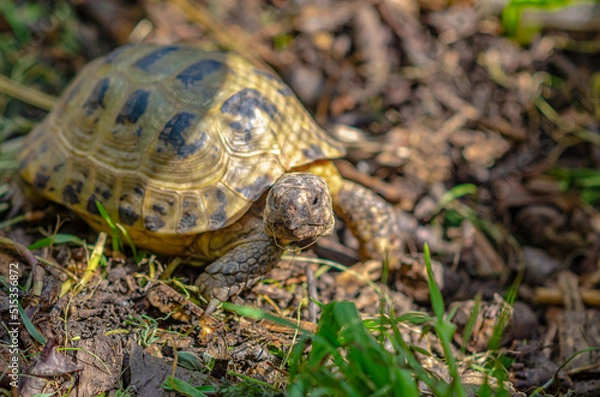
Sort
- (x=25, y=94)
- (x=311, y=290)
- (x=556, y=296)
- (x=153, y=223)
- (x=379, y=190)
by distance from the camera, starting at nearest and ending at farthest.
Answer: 1. (x=153, y=223)
2. (x=311, y=290)
3. (x=556, y=296)
4. (x=379, y=190)
5. (x=25, y=94)

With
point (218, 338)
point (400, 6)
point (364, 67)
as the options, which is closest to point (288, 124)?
point (218, 338)

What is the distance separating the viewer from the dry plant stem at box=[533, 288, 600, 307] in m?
3.47

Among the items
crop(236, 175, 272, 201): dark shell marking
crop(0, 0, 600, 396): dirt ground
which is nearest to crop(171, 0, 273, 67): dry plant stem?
crop(0, 0, 600, 396): dirt ground

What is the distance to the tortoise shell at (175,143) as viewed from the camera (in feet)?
9.95

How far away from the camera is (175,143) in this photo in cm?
307

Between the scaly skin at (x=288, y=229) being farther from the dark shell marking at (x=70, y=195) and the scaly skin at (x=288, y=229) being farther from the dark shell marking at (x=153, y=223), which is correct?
the dark shell marking at (x=70, y=195)

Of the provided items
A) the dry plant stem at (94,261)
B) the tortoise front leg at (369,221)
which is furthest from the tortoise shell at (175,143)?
the tortoise front leg at (369,221)

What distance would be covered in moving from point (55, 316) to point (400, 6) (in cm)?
421

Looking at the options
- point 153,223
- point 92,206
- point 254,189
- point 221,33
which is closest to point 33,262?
point 92,206

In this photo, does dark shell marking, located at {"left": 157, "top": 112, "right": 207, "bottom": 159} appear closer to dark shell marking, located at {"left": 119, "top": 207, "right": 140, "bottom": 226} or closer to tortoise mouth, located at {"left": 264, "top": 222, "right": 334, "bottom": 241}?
dark shell marking, located at {"left": 119, "top": 207, "right": 140, "bottom": 226}

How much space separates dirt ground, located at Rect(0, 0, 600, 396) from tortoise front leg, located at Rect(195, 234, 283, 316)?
120 mm

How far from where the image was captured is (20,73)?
473 cm

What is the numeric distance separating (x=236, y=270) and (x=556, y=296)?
6.93ft

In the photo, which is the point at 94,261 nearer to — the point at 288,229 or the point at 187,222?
the point at 187,222
